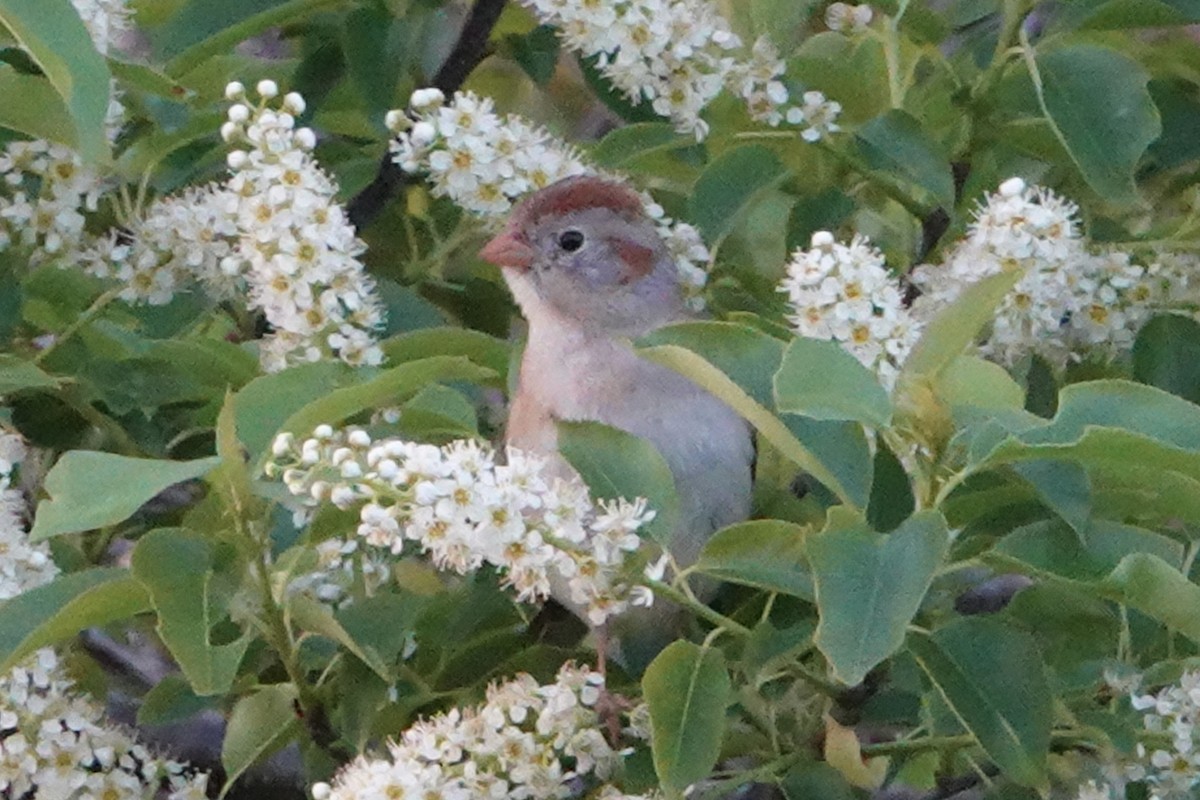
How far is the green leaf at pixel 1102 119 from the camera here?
7.78 feet

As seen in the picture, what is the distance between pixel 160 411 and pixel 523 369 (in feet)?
1.60

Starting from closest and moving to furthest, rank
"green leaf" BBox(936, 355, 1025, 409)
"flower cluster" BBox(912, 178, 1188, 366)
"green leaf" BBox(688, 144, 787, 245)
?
"green leaf" BBox(936, 355, 1025, 409), "flower cluster" BBox(912, 178, 1188, 366), "green leaf" BBox(688, 144, 787, 245)

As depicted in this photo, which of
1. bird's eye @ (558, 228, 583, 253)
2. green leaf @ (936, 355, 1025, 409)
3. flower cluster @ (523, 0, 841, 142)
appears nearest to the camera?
green leaf @ (936, 355, 1025, 409)

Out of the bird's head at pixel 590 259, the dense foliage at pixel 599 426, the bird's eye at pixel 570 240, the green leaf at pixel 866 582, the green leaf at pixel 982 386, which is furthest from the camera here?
the bird's eye at pixel 570 240

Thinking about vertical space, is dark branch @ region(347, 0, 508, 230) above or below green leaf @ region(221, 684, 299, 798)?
above

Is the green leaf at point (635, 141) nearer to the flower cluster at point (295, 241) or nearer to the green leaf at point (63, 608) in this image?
the flower cluster at point (295, 241)

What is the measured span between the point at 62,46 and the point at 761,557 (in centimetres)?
69

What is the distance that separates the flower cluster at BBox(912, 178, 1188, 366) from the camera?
225 centimetres

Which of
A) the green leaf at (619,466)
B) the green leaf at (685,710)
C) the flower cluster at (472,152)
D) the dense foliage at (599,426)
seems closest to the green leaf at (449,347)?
the dense foliage at (599,426)

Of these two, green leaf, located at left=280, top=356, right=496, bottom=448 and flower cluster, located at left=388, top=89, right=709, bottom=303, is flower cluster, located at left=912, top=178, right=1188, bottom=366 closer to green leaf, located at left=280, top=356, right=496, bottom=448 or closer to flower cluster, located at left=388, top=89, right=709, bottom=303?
flower cluster, located at left=388, top=89, right=709, bottom=303

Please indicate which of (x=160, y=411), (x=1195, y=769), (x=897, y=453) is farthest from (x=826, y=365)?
(x=160, y=411)

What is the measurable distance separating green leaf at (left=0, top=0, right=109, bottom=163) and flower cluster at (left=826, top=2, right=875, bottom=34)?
3.75ft

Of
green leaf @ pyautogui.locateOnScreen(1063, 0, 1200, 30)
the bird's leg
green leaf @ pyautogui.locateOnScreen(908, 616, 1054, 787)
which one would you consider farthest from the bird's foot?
green leaf @ pyautogui.locateOnScreen(1063, 0, 1200, 30)

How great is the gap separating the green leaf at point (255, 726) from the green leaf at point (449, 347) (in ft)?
1.15
